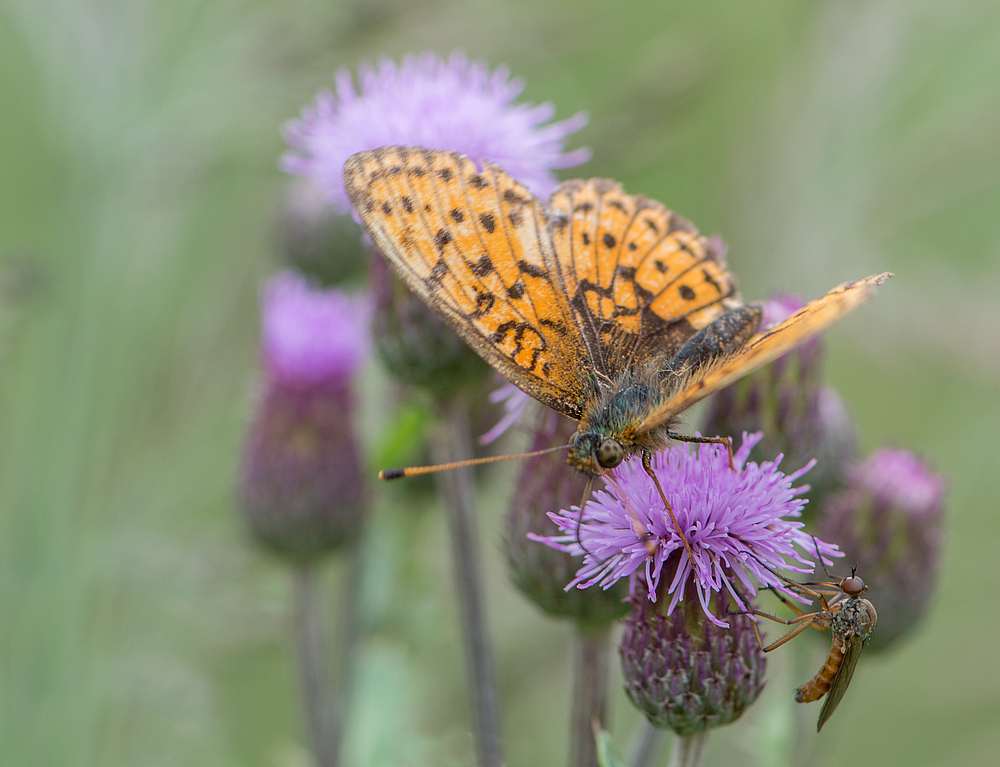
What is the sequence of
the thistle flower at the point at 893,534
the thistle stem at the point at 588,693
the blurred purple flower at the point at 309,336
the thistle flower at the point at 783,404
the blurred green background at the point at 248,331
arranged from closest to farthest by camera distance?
the thistle stem at the point at 588,693 < the thistle flower at the point at 783,404 < the thistle flower at the point at 893,534 < the blurred green background at the point at 248,331 < the blurred purple flower at the point at 309,336

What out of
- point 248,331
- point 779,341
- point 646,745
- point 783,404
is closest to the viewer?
point 779,341

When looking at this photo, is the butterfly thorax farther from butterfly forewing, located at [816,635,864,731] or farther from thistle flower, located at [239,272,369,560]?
thistle flower, located at [239,272,369,560]

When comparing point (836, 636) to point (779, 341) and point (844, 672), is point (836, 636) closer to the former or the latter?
point (844, 672)

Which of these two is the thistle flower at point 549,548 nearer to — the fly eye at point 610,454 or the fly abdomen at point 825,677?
the fly eye at point 610,454

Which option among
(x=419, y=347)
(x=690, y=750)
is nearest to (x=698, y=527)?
(x=690, y=750)

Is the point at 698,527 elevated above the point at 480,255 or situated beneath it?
situated beneath

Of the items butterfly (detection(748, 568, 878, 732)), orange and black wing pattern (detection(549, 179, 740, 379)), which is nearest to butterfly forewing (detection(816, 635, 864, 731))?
butterfly (detection(748, 568, 878, 732))

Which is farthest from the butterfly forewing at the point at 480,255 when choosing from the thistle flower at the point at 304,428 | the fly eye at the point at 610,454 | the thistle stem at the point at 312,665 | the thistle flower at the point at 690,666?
the thistle stem at the point at 312,665
